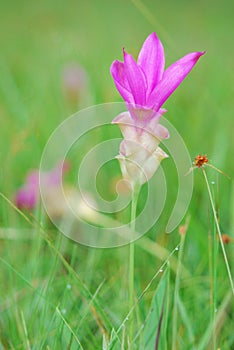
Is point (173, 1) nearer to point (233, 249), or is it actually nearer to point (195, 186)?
point (195, 186)

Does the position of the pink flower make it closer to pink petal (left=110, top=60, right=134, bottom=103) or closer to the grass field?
pink petal (left=110, top=60, right=134, bottom=103)

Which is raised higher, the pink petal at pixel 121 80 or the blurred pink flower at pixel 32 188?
the pink petal at pixel 121 80

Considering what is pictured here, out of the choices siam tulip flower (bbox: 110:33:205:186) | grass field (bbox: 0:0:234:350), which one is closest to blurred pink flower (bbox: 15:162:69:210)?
grass field (bbox: 0:0:234:350)

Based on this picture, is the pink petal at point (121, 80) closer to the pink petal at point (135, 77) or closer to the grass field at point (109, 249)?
the pink petal at point (135, 77)

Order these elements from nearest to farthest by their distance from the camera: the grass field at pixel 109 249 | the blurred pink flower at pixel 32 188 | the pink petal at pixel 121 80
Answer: the pink petal at pixel 121 80 < the grass field at pixel 109 249 < the blurred pink flower at pixel 32 188

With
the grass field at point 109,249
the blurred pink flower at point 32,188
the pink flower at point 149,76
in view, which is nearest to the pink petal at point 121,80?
the pink flower at point 149,76

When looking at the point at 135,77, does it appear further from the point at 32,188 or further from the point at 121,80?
the point at 32,188

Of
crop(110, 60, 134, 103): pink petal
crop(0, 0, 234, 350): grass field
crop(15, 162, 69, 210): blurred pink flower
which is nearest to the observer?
crop(110, 60, 134, 103): pink petal

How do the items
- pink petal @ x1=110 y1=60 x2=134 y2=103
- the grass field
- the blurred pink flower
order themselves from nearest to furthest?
pink petal @ x1=110 y1=60 x2=134 y2=103
the grass field
the blurred pink flower
